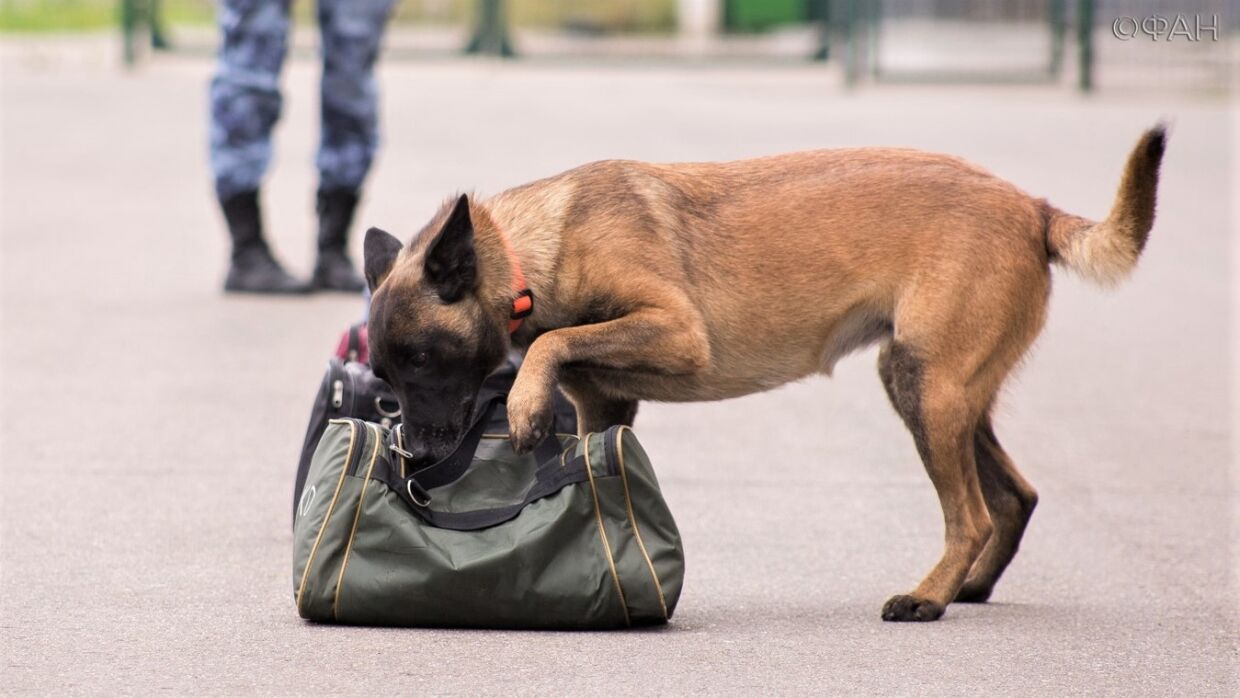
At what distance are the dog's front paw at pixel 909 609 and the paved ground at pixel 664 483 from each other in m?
0.06

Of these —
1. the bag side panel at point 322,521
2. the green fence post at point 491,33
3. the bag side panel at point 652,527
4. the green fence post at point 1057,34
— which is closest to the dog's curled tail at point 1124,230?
the bag side panel at point 652,527

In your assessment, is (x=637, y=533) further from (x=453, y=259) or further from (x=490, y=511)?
(x=453, y=259)

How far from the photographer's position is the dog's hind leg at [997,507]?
191 inches

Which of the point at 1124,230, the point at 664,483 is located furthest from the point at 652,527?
the point at 664,483

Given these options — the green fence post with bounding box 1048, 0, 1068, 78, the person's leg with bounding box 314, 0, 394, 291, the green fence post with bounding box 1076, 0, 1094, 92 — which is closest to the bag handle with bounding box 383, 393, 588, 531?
the person's leg with bounding box 314, 0, 394, 291

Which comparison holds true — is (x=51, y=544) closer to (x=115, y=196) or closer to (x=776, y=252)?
(x=776, y=252)

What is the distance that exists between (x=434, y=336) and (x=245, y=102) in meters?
4.67

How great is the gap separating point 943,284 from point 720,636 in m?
1.05

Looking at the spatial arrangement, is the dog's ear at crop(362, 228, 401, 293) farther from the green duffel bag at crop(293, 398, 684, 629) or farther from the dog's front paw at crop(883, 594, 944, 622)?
the dog's front paw at crop(883, 594, 944, 622)

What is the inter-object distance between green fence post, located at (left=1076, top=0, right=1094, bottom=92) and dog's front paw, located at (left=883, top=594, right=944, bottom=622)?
47.4 ft

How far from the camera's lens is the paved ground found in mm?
4109

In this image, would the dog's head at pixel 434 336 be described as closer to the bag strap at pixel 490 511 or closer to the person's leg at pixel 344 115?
the bag strap at pixel 490 511

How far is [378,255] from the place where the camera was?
184 inches

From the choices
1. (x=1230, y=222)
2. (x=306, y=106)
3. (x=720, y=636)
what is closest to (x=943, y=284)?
(x=720, y=636)
